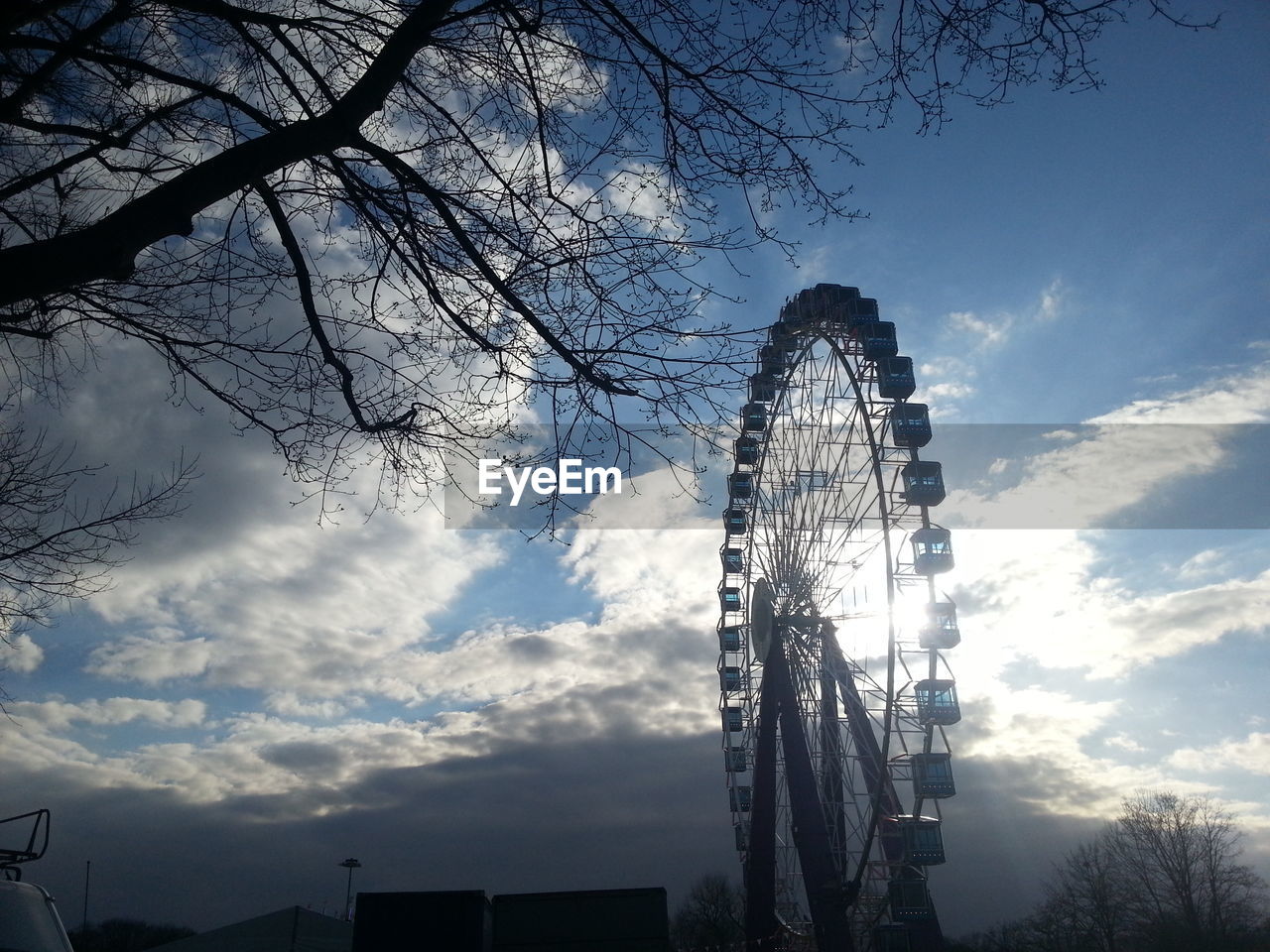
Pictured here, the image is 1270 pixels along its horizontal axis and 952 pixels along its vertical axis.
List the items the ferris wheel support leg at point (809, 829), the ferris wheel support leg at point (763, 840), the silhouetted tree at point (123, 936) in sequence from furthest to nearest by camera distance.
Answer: the silhouetted tree at point (123, 936), the ferris wheel support leg at point (763, 840), the ferris wheel support leg at point (809, 829)

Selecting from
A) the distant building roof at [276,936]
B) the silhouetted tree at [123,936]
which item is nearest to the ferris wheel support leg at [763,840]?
the distant building roof at [276,936]

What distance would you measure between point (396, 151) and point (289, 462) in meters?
2.11

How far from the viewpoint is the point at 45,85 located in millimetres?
5617

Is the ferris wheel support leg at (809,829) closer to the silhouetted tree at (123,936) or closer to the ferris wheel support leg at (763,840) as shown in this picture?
the ferris wheel support leg at (763,840)

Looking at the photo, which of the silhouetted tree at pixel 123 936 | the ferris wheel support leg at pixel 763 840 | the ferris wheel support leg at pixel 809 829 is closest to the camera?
the ferris wheel support leg at pixel 809 829

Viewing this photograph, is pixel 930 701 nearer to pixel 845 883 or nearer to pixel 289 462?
pixel 845 883

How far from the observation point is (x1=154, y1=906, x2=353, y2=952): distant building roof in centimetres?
2044

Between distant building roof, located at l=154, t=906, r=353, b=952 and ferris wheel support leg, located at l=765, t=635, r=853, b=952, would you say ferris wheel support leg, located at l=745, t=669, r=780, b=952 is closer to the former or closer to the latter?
ferris wheel support leg, located at l=765, t=635, r=853, b=952

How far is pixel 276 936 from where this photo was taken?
20.6 metres

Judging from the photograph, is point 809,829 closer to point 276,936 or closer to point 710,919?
point 276,936

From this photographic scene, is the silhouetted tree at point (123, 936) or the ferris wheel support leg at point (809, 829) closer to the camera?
the ferris wheel support leg at point (809, 829)

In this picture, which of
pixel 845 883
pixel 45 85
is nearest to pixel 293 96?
pixel 45 85

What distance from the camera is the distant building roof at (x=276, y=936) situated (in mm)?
20438

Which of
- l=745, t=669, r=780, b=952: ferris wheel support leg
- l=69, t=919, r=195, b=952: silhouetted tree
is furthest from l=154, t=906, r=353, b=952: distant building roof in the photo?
l=69, t=919, r=195, b=952: silhouetted tree
